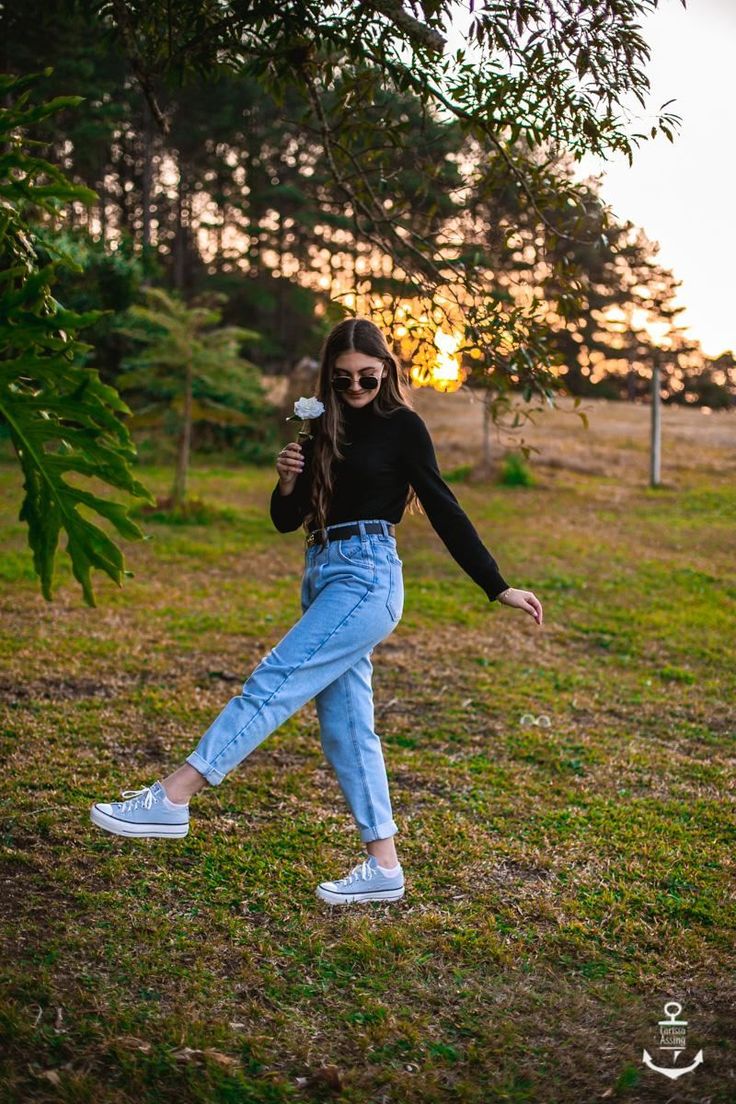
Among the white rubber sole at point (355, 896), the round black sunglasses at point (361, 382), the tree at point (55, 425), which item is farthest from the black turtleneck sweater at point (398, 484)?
the white rubber sole at point (355, 896)

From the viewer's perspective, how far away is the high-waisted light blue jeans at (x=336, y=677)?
3029 mm

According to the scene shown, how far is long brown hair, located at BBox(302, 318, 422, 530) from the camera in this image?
3250 millimetres

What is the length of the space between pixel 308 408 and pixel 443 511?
1.85 ft

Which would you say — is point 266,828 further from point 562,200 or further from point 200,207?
point 200,207

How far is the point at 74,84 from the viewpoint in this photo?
1939cm

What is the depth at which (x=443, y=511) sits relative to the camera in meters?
3.22

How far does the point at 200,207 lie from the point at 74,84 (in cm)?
1079

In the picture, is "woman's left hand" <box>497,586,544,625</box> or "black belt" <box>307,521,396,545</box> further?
"black belt" <box>307,521,396,545</box>

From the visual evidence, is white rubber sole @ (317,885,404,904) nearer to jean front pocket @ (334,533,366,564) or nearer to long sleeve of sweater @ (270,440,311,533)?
jean front pocket @ (334,533,366,564)

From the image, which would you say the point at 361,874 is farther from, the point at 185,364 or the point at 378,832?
the point at 185,364

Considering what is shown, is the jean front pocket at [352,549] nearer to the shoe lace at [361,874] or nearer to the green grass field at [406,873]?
the shoe lace at [361,874]

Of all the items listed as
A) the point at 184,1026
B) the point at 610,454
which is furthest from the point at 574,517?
the point at 184,1026

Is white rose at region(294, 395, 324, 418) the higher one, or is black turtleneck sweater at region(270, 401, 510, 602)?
white rose at region(294, 395, 324, 418)

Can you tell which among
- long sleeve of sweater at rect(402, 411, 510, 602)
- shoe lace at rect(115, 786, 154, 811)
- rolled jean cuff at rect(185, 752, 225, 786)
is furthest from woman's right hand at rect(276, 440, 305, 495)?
shoe lace at rect(115, 786, 154, 811)
